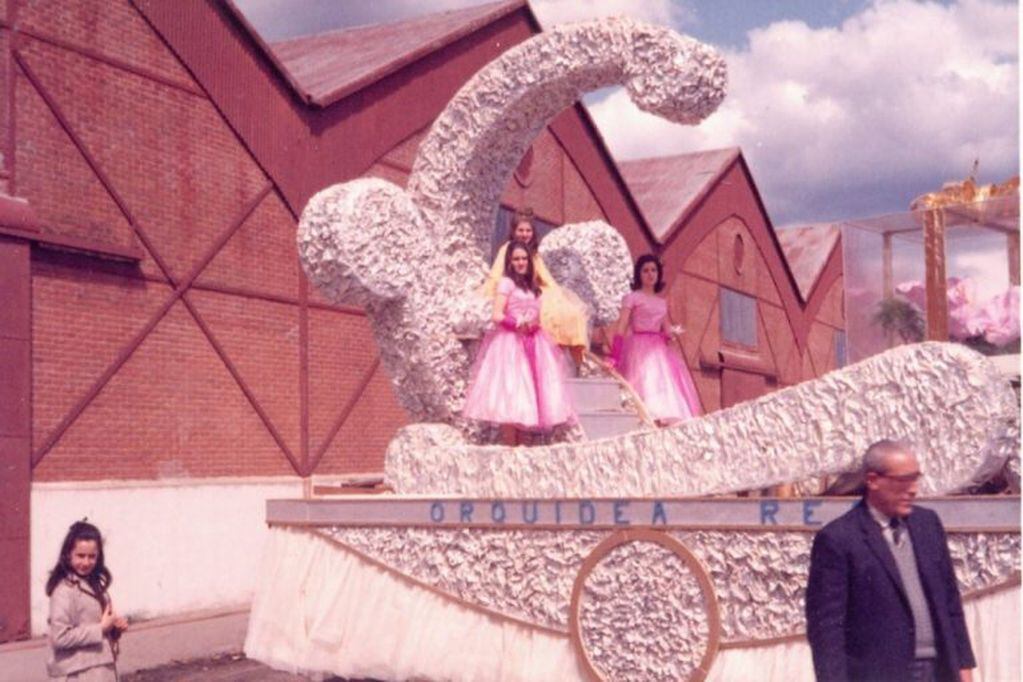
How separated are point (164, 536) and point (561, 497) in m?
6.73

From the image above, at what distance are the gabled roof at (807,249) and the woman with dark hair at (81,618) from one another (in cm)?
2513

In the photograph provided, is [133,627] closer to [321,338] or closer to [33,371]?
[33,371]

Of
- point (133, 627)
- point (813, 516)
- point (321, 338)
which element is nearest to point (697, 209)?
point (321, 338)

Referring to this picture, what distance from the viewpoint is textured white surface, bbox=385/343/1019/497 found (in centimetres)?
431

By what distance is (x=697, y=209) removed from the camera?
22.6m

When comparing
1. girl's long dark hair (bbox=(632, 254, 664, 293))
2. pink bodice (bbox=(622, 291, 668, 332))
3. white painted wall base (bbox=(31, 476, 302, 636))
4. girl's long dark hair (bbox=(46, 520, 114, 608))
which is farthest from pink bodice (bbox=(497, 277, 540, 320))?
white painted wall base (bbox=(31, 476, 302, 636))

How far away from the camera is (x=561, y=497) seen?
198 inches

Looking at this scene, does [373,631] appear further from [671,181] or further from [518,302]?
[671,181]

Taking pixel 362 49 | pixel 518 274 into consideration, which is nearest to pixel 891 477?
pixel 518 274

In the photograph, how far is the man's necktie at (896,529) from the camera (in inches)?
128

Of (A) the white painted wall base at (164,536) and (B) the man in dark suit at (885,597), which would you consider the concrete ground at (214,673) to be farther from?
(B) the man in dark suit at (885,597)

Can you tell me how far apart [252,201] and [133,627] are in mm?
4282

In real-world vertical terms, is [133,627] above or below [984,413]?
below

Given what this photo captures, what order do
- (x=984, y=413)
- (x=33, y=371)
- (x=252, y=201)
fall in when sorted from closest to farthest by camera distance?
(x=984, y=413) < (x=33, y=371) < (x=252, y=201)
